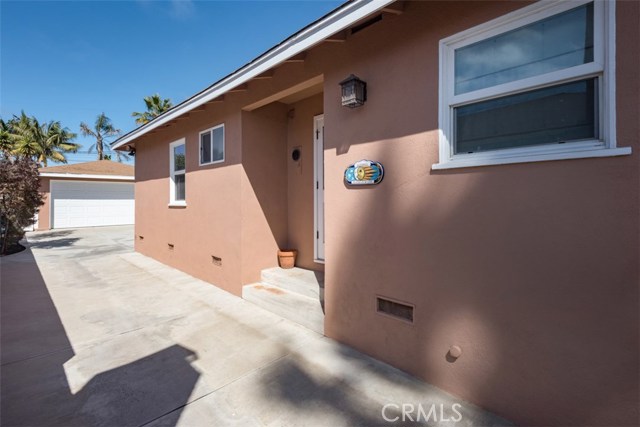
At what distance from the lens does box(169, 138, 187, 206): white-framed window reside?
6.72 meters

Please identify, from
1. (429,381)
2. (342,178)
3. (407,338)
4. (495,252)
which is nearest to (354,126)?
(342,178)

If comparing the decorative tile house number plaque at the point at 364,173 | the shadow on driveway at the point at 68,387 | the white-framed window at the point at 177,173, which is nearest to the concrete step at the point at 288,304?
the shadow on driveway at the point at 68,387

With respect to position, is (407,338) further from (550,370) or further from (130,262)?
(130,262)

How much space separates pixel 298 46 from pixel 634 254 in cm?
326

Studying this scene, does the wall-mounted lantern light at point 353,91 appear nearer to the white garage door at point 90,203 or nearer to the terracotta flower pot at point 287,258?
the terracotta flower pot at point 287,258

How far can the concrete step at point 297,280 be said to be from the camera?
398 cm

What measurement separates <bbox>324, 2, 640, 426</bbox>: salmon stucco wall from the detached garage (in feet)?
59.1

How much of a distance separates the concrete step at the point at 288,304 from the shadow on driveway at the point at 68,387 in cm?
127

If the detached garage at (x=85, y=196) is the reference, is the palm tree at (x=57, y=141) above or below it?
above

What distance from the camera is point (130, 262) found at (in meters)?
7.66

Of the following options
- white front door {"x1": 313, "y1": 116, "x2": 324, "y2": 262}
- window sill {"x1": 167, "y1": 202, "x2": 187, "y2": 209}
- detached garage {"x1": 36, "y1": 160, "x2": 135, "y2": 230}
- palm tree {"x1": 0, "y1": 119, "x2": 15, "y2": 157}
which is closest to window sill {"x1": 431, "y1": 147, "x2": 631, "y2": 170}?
white front door {"x1": 313, "y1": 116, "x2": 324, "y2": 262}

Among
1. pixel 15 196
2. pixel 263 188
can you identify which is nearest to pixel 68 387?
pixel 263 188

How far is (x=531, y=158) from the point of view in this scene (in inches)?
78.5

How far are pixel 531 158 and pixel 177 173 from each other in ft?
22.9
